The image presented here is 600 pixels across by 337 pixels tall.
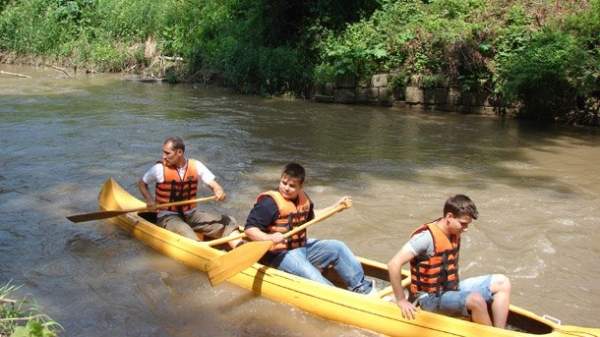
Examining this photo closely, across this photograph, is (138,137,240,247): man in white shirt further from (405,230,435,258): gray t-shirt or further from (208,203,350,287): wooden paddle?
(405,230,435,258): gray t-shirt

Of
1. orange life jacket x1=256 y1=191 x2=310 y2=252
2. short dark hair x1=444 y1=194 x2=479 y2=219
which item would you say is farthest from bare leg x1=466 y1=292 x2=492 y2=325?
orange life jacket x1=256 y1=191 x2=310 y2=252

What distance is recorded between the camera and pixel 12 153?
31.9ft

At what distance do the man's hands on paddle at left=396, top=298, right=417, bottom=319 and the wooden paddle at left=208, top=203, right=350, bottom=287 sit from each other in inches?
40.6

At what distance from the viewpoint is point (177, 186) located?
6066 millimetres

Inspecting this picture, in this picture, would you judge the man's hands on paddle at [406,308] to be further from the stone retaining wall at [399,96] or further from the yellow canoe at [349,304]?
the stone retaining wall at [399,96]

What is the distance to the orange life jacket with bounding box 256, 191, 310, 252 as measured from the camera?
4883 mm

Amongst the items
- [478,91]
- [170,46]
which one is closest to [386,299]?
[478,91]

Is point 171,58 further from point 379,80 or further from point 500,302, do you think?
point 500,302

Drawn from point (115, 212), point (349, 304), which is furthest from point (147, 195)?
point (349, 304)

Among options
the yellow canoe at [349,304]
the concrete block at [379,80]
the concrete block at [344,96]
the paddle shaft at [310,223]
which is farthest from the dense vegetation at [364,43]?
the yellow canoe at [349,304]

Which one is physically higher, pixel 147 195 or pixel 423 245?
pixel 423 245

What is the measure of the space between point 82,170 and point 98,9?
16108 mm

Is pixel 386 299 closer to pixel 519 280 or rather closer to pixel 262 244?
pixel 262 244

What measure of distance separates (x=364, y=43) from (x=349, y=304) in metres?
11.0
